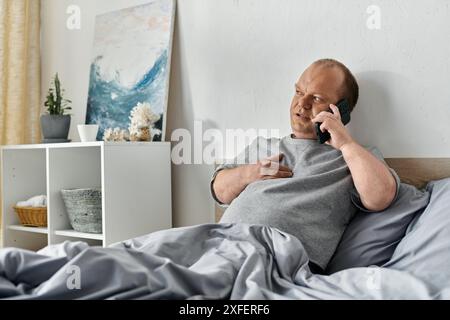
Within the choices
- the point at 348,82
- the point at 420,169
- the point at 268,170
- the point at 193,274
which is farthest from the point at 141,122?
the point at 193,274

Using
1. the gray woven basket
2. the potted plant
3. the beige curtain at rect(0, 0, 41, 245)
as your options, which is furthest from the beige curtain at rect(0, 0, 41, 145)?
the gray woven basket

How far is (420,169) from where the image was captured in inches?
72.6

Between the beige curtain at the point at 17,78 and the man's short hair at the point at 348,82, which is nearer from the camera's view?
the man's short hair at the point at 348,82

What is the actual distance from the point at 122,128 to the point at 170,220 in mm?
493

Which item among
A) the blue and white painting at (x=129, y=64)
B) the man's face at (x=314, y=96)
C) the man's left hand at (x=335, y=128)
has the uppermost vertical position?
the blue and white painting at (x=129, y=64)

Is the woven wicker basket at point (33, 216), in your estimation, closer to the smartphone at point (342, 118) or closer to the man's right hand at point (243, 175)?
the man's right hand at point (243, 175)

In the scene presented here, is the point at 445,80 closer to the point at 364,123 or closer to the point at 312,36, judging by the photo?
the point at 364,123

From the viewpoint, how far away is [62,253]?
124 cm

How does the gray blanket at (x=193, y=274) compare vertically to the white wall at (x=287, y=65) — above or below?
below

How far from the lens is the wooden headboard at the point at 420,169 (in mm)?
1803

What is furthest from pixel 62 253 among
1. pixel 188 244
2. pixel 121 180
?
pixel 121 180

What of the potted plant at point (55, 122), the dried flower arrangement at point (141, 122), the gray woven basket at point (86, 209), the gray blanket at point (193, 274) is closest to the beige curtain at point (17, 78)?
the potted plant at point (55, 122)

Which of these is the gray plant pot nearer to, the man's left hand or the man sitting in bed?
the man sitting in bed

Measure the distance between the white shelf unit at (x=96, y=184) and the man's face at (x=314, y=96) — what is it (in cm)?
75
